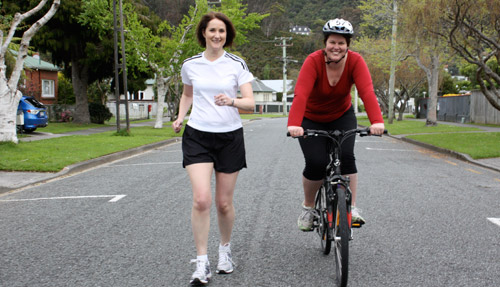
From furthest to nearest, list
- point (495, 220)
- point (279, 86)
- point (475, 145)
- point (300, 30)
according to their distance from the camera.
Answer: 1. point (300, 30)
2. point (279, 86)
3. point (475, 145)
4. point (495, 220)

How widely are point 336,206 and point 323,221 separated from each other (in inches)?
16.8

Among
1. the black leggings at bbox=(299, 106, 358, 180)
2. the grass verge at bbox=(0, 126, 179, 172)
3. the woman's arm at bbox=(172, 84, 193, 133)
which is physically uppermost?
the woman's arm at bbox=(172, 84, 193, 133)

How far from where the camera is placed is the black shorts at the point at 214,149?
3.75 meters

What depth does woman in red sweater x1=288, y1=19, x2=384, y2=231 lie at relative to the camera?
390cm

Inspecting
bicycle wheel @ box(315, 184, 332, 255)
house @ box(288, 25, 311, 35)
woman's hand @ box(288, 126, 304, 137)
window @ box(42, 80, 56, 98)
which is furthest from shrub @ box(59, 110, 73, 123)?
house @ box(288, 25, 311, 35)

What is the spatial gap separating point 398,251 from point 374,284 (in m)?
0.95

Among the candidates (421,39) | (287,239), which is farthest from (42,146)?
(421,39)

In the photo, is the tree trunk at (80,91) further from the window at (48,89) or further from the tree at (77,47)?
the window at (48,89)

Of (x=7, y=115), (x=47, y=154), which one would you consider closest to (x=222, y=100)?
(x=47, y=154)

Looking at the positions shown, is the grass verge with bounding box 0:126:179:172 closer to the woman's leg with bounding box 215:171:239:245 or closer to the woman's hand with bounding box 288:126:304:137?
the woman's leg with bounding box 215:171:239:245

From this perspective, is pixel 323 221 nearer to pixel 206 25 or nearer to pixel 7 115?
pixel 206 25

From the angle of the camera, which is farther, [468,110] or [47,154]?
[468,110]

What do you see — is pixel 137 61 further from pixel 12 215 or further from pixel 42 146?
pixel 12 215

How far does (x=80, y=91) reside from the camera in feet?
95.7
